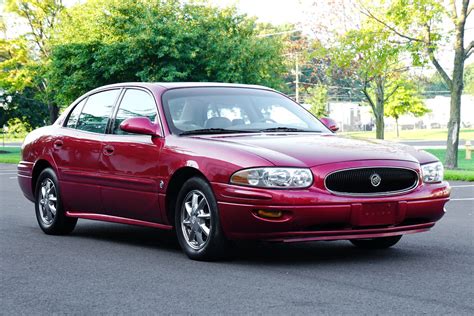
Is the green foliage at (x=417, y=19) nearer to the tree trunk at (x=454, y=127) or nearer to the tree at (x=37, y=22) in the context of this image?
the tree trunk at (x=454, y=127)

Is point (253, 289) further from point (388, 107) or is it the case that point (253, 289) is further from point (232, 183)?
point (388, 107)

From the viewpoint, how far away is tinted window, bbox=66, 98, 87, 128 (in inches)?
390

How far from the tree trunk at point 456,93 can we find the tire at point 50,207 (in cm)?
1931

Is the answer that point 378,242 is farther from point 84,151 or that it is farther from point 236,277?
point 84,151

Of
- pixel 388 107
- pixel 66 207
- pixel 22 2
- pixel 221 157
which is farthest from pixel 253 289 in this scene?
pixel 388 107

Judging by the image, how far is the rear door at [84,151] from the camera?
9.06 metres

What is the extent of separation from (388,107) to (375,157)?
2427 inches

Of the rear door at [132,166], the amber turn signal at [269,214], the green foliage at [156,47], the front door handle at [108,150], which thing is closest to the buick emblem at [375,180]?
the amber turn signal at [269,214]

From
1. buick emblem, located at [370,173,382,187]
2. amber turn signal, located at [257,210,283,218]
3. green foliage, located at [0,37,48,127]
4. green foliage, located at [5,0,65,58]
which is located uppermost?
green foliage, located at [5,0,65,58]

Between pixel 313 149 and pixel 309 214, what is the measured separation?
645 millimetres

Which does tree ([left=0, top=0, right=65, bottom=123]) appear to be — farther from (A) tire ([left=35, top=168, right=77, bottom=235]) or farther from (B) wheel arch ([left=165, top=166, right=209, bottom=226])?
(B) wheel arch ([left=165, top=166, right=209, bottom=226])

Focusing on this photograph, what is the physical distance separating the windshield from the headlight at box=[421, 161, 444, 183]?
130cm

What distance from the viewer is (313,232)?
723 cm

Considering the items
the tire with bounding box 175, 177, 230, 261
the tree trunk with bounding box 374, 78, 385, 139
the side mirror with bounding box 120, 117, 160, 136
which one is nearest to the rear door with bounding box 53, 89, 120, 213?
the side mirror with bounding box 120, 117, 160, 136
